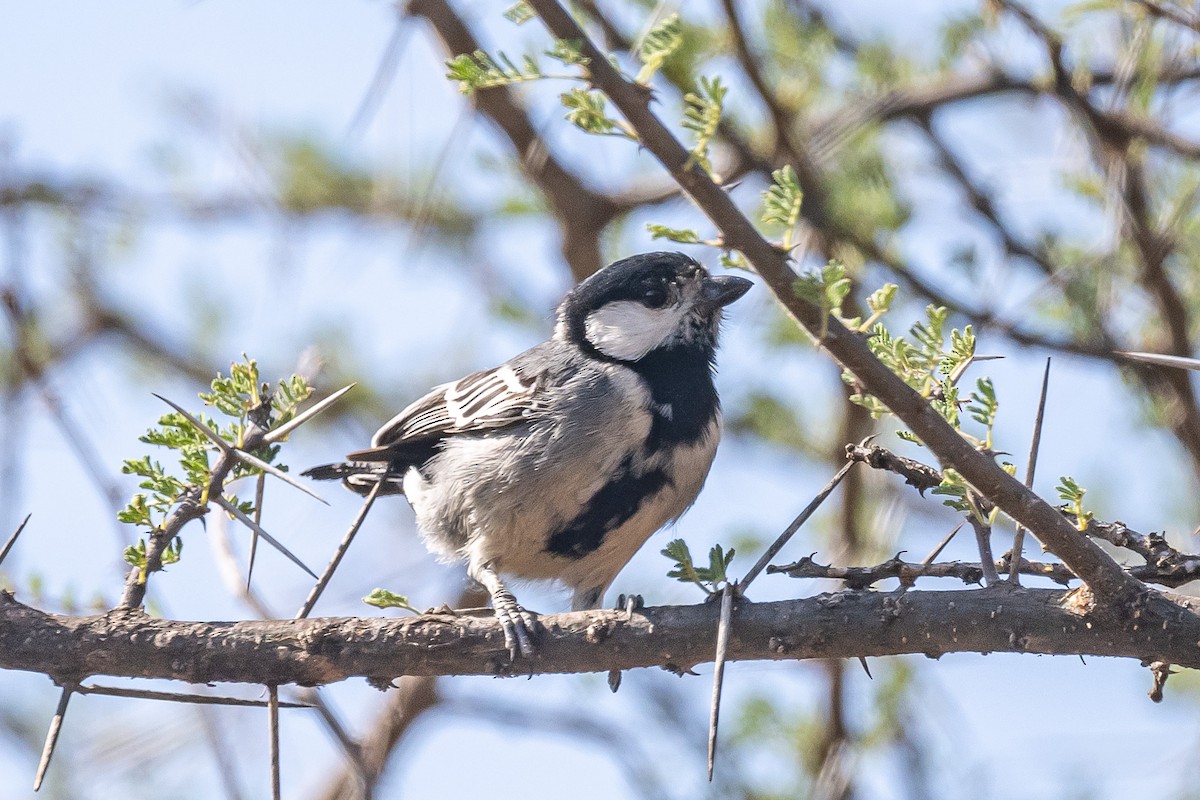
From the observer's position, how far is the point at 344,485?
5.18 metres

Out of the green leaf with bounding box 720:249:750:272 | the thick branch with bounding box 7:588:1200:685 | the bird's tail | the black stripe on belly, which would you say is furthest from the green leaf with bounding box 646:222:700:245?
the bird's tail

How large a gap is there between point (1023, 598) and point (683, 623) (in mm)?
728

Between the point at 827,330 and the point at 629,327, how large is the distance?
8.51 feet

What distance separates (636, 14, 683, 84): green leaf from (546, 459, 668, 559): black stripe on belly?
172cm

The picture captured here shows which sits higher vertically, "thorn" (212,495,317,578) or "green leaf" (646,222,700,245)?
"green leaf" (646,222,700,245)

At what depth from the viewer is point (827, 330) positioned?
6.86 ft

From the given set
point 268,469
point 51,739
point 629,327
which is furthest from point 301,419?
point 629,327

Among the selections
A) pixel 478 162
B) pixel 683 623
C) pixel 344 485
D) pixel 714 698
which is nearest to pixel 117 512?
pixel 683 623

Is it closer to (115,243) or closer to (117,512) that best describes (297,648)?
(117,512)

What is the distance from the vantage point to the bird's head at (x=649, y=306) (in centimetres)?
460

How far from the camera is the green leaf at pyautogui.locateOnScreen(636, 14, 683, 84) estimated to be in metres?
2.37

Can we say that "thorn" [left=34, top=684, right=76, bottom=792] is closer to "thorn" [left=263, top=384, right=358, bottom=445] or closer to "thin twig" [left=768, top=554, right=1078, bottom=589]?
"thorn" [left=263, top=384, right=358, bottom=445]

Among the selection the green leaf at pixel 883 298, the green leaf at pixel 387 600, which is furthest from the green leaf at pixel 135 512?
the green leaf at pixel 883 298

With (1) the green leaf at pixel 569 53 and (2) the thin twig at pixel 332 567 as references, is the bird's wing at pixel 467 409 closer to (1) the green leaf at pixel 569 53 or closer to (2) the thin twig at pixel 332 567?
(2) the thin twig at pixel 332 567
